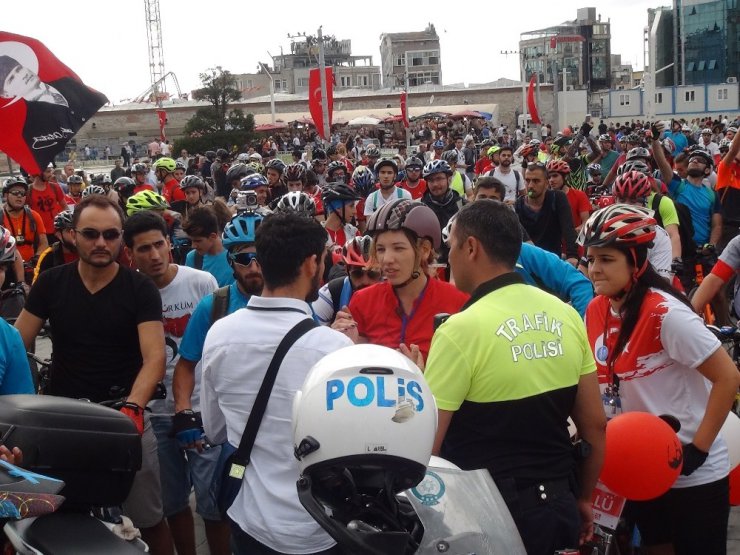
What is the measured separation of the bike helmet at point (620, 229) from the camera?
3.76 meters

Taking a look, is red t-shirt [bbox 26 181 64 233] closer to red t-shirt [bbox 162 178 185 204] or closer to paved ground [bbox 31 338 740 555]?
red t-shirt [bbox 162 178 185 204]

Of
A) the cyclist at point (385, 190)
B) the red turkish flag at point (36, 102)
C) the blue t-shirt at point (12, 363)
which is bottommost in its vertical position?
the blue t-shirt at point (12, 363)

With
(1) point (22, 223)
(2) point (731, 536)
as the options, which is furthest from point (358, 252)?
(1) point (22, 223)

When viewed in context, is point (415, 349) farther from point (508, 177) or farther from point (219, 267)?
point (508, 177)

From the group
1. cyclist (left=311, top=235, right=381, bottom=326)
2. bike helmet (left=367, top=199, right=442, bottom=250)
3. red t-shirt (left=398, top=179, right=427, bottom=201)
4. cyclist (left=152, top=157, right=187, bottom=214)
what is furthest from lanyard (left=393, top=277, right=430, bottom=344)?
cyclist (left=152, top=157, right=187, bottom=214)

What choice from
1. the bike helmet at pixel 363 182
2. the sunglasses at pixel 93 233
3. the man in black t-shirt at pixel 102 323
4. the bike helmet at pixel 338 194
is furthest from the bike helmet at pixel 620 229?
the bike helmet at pixel 363 182

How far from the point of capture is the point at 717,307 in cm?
735

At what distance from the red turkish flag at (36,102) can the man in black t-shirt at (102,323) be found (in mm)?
2702

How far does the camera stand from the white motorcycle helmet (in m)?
2.31

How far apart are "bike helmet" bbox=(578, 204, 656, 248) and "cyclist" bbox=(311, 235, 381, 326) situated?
1481 millimetres

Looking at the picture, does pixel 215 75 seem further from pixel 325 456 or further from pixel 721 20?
pixel 721 20

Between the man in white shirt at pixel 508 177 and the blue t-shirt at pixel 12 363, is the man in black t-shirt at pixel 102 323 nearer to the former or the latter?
the blue t-shirt at pixel 12 363

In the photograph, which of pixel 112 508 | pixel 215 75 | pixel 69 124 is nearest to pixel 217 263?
pixel 69 124

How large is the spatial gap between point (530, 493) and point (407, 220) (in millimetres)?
1605
